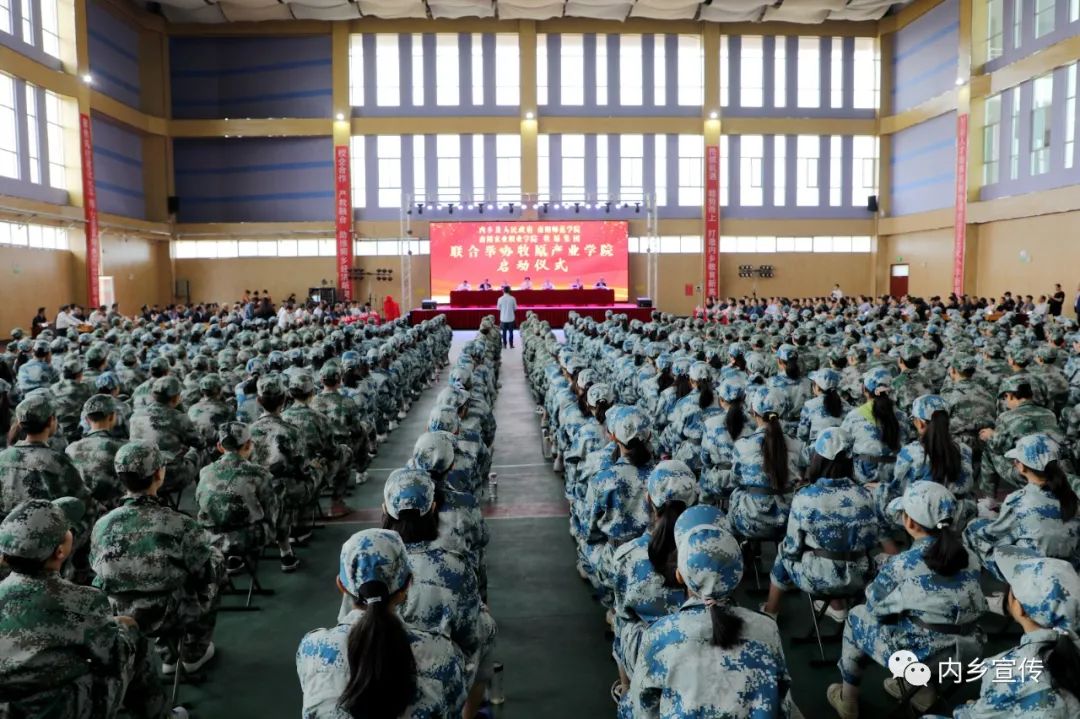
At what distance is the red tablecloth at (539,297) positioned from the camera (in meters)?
26.2

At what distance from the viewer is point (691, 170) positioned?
2938 cm

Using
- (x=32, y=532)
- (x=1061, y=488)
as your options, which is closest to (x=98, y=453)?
(x=32, y=532)

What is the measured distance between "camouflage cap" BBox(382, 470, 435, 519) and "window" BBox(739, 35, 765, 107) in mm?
28939

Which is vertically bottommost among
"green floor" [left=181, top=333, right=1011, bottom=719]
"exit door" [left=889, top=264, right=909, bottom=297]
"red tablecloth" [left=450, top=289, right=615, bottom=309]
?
"green floor" [left=181, top=333, right=1011, bottom=719]

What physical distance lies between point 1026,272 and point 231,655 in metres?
22.9

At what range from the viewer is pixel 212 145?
29234mm

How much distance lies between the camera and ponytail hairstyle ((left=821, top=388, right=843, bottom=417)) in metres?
5.83

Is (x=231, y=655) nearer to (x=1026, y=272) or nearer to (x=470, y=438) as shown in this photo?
(x=470, y=438)

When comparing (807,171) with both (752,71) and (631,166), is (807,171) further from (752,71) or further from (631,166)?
(631,166)

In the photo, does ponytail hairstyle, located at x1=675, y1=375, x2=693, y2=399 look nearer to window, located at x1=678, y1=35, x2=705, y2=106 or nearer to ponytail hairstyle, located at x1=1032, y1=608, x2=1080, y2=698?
ponytail hairstyle, located at x1=1032, y1=608, x2=1080, y2=698

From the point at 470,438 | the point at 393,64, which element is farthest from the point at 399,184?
the point at 470,438

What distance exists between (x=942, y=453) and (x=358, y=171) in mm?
26970

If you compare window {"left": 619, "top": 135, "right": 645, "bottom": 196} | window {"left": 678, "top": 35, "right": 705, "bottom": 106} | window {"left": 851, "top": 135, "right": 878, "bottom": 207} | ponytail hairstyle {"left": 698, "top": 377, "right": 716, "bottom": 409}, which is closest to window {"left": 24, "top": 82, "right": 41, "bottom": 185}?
window {"left": 619, "top": 135, "right": 645, "bottom": 196}

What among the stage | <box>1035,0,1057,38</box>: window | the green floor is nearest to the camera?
the green floor
